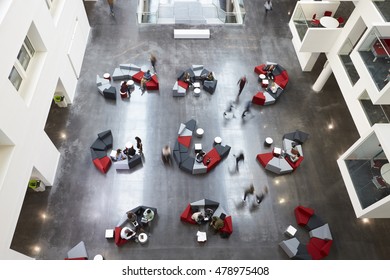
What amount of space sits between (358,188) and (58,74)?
44.6ft

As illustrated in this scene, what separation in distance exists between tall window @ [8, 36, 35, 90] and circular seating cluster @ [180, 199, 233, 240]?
7.98 meters

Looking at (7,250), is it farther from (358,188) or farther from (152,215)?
(358,188)

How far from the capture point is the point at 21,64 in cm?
1126

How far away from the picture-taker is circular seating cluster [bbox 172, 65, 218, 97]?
16281 mm

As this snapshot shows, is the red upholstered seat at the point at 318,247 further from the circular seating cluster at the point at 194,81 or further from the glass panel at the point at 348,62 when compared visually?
the circular seating cluster at the point at 194,81

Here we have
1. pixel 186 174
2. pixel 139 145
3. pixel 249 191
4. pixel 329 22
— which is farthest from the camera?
pixel 329 22

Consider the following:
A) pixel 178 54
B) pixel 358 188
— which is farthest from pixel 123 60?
pixel 358 188

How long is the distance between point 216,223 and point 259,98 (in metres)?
7.21

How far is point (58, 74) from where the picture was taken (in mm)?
13891

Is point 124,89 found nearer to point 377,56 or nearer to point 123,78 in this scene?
point 123,78

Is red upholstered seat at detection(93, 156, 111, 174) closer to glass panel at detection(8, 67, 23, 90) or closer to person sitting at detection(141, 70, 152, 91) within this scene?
glass panel at detection(8, 67, 23, 90)

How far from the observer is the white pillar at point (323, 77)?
15758mm

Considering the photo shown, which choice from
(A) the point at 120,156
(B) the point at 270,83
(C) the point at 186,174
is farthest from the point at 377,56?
(A) the point at 120,156

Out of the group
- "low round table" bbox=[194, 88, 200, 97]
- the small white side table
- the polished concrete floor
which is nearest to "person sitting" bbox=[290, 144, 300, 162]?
the polished concrete floor
